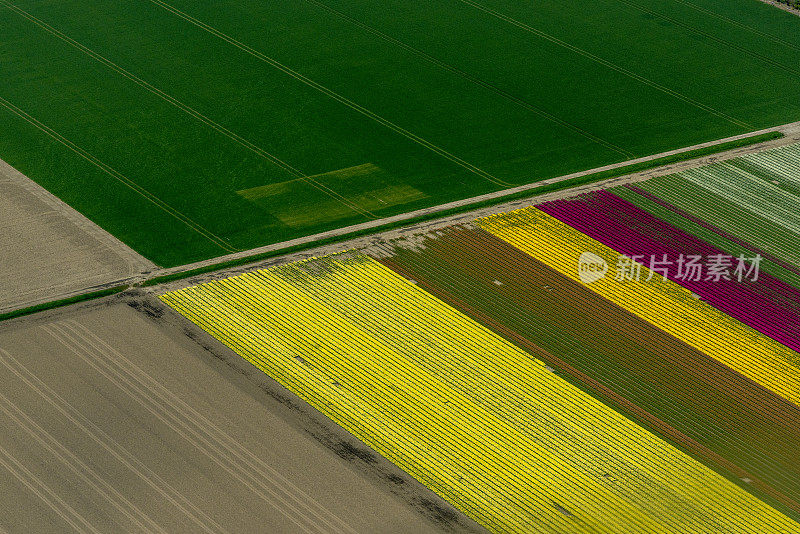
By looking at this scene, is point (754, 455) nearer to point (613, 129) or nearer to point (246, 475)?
point (246, 475)

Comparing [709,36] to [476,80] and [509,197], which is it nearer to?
[476,80]

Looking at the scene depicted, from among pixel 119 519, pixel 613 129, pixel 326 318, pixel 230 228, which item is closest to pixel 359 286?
pixel 326 318

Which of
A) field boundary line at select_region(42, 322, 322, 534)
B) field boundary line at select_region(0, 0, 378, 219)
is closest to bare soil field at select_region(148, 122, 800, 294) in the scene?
field boundary line at select_region(0, 0, 378, 219)

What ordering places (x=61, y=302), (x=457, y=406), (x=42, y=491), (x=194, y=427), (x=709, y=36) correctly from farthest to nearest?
(x=709, y=36), (x=61, y=302), (x=457, y=406), (x=194, y=427), (x=42, y=491)

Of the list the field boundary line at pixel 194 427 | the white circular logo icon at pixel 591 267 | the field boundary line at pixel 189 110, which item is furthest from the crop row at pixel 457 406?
the white circular logo icon at pixel 591 267

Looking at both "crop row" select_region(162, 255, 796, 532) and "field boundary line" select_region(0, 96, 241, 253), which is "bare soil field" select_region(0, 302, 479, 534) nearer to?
"crop row" select_region(162, 255, 796, 532)

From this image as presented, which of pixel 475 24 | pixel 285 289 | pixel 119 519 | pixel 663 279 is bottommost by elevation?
pixel 119 519

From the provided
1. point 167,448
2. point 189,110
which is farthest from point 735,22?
point 167,448
